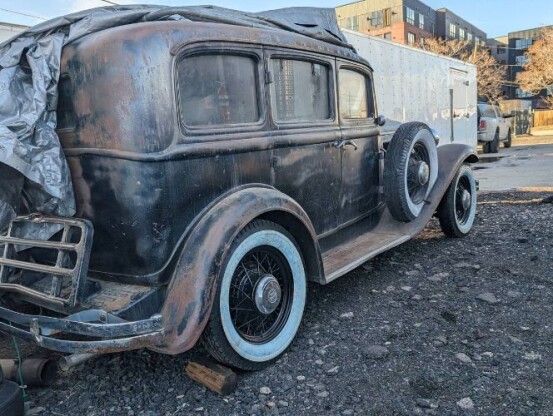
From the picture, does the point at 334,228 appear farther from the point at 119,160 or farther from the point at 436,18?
the point at 436,18

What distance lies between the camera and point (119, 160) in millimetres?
2498

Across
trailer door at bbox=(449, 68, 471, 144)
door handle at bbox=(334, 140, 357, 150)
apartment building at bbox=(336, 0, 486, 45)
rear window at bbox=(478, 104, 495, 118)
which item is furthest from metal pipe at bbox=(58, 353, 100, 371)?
apartment building at bbox=(336, 0, 486, 45)

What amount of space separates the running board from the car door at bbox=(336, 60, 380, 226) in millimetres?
213

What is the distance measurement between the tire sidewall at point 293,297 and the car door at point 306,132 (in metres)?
0.47

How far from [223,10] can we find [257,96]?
0.78m

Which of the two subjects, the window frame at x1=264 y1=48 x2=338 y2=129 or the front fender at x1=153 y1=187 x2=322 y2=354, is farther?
the window frame at x1=264 y1=48 x2=338 y2=129

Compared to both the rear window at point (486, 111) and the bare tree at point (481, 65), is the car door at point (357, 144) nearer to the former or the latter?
the rear window at point (486, 111)

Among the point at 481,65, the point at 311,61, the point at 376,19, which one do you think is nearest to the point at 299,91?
the point at 311,61

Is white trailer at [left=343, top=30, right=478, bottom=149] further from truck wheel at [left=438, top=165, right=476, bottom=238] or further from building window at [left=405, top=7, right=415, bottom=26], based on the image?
building window at [left=405, top=7, right=415, bottom=26]

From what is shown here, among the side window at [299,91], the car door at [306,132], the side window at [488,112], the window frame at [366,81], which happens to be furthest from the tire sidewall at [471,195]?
the side window at [488,112]

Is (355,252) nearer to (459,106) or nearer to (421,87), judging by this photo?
(421,87)

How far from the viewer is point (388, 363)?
282 centimetres

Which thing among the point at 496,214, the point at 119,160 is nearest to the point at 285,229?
the point at 119,160

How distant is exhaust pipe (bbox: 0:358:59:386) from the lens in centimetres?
267
